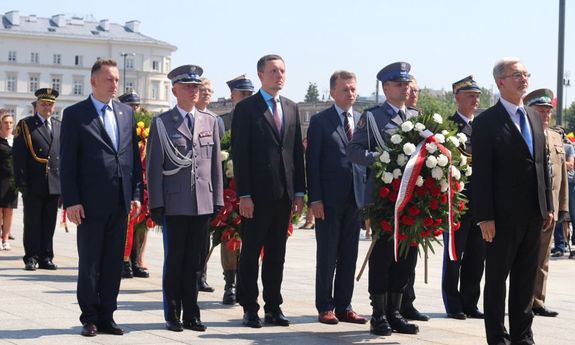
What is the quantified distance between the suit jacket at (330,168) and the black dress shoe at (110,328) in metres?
2.09

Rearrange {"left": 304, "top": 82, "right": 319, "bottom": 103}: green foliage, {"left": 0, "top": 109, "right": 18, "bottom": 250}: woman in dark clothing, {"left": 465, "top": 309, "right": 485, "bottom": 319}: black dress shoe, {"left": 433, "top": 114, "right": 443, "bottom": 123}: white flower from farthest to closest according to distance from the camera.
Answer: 1. {"left": 304, "top": 82, "right": 319, "bottom": 103}: green foliage
2. {"left": 0, "top": 109, "right": 18, "bottom": 250}: woman in dark clothing
3. {"left": 465, "top": 309, "right": 485, "bottom": 319}: black dress shoe
4. {"left": 433, "top": 114, "right": 443, "bottom": 123}: white flower

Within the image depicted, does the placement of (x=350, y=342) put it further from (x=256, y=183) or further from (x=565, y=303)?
(x=565, y=303)

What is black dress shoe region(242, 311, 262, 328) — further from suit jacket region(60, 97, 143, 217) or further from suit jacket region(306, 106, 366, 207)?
suit jacket region(60, 97, 143, 217)

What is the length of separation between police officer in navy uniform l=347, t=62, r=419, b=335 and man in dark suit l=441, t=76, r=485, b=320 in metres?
1.25

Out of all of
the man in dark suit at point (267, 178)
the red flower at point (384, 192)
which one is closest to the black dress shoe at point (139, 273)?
the man in dark suit at point (267, 178)

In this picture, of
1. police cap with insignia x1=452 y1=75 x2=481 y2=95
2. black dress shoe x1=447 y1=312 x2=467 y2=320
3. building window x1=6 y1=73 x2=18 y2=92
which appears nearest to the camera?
black dress shoe x1=447 y1=312 x2=467 y2=320

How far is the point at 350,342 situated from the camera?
8711 mm

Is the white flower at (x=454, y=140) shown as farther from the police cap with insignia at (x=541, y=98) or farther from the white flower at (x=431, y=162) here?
the police cap with insignia at (x=541, y=98)

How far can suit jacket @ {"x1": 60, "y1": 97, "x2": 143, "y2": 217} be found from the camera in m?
8.88

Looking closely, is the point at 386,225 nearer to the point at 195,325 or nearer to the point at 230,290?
the point at 195,325

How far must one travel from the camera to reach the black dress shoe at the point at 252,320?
9422 mm

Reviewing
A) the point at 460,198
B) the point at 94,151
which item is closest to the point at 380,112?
the point at 460,198

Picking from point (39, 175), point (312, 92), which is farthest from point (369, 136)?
point (312, 92)

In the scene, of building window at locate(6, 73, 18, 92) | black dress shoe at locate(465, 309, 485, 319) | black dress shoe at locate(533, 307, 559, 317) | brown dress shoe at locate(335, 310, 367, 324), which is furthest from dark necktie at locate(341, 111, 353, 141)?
building window at locate(6, 73, 18, 92)
